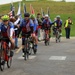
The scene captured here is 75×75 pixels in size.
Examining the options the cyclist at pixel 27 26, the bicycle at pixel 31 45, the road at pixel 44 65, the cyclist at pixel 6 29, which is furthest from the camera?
the bicycle at pixel 31 45

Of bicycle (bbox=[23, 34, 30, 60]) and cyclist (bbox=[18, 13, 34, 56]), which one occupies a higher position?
cyclist (bbox=[18, 13, 34, 56])

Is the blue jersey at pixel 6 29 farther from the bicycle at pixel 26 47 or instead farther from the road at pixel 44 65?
the bicycle at pixel 26 47

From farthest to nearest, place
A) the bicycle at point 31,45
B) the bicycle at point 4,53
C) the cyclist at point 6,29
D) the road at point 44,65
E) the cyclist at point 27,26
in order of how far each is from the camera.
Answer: the bicycle at point 31,45 → the cyclist at point 27,26 → the cyclist at point 6,29 → the bicycle at point 4,53 → the road at point 44,65

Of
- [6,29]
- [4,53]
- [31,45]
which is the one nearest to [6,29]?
[6,29]

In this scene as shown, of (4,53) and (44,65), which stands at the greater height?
(4,53)

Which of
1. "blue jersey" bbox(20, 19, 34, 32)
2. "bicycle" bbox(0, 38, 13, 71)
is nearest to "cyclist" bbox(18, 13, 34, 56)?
"blue jersey" bbox(20, 19, 34, 32)

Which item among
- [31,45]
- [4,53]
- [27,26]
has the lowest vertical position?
[31,45]

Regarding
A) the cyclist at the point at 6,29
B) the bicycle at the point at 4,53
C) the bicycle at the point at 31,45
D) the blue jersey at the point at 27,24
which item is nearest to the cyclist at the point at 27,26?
the blue jersey at the point at 27,24

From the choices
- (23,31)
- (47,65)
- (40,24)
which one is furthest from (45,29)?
(47,65)

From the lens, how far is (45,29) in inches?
1042

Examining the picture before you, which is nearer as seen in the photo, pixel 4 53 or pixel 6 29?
pixel 4 53

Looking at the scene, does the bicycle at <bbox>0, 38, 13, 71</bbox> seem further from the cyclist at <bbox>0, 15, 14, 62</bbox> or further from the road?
the road

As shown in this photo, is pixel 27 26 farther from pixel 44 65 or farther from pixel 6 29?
pixel 6 29

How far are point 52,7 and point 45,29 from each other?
202ft
